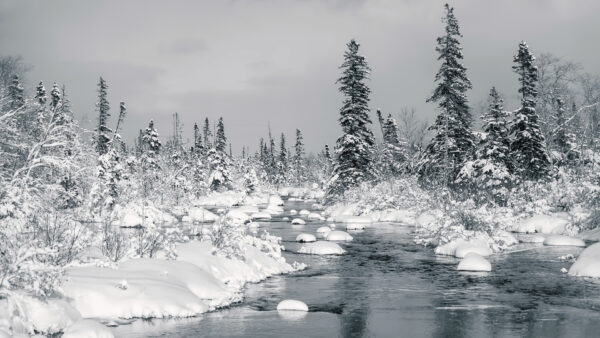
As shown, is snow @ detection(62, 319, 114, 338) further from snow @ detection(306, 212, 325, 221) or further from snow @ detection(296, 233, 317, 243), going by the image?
snow @ detection(306, 212, 325, 221)

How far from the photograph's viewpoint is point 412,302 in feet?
49.0

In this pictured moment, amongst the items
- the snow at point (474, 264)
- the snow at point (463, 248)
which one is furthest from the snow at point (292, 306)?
the snow at point (463, 248)

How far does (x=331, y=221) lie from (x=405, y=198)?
20.3ft

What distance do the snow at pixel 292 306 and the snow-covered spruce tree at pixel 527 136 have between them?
2956 cm

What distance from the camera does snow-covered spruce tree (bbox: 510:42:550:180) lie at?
39.5 m

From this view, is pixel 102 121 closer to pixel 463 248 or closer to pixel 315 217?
pixel 315 217

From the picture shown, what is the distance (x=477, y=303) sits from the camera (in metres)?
14.6

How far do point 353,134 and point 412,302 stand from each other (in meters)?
33.6

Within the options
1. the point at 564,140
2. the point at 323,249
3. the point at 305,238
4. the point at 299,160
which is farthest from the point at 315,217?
the point at 299,160

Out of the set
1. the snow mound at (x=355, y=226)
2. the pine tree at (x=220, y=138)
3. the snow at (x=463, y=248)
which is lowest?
the snow at (x=463, y=248)

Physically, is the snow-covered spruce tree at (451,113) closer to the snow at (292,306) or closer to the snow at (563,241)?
the snow at (563,241)

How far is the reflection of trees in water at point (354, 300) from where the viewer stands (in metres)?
12.2

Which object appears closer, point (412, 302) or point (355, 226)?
point (412, 302)

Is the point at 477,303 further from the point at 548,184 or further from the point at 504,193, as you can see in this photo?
the point at 548,184
